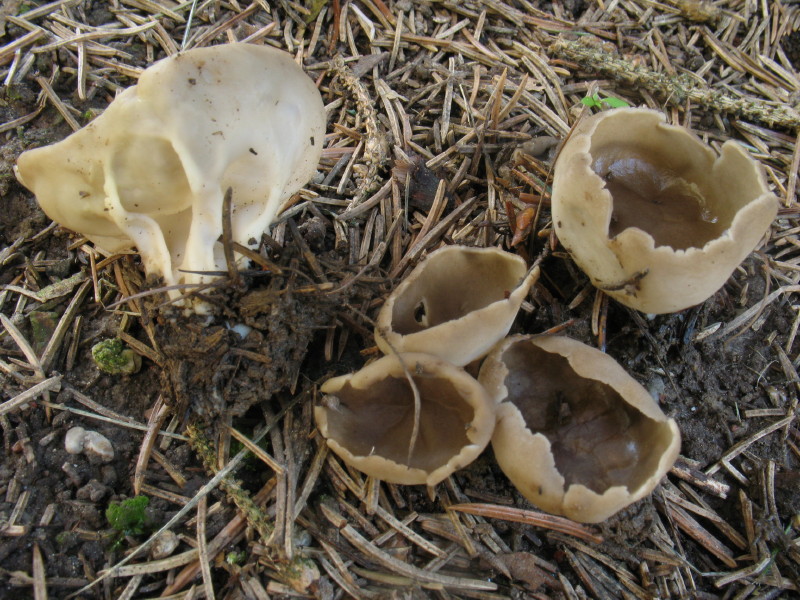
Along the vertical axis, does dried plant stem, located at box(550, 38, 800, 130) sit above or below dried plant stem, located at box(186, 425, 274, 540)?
above

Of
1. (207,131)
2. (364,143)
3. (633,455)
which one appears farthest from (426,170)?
(633,455)

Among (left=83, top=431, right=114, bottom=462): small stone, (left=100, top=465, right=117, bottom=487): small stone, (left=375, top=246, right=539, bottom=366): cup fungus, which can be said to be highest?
(left=375, top=246, right=539, bottom=366): cup fungus

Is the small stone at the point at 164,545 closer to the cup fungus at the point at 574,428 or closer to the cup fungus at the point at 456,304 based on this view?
the cup fungus at the point at 456,304

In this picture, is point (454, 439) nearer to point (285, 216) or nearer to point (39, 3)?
point (285, 216)

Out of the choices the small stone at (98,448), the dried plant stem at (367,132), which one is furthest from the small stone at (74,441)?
the dried plant stem at (367,132)

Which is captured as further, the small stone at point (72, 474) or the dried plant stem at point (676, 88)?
the dried plant stem at point (676, 88)

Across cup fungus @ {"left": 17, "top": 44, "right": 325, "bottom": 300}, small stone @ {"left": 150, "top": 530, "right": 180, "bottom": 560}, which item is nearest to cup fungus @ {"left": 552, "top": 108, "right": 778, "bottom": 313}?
cup fungus @ {"left": 17, "top": 44, "right": 325, "bottom": 300}

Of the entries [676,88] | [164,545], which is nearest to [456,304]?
[164,545]

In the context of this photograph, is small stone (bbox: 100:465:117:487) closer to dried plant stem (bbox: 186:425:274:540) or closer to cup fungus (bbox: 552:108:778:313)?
dried plant stem (bbox: 186:425:274:540)
